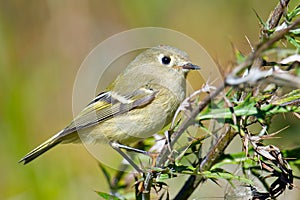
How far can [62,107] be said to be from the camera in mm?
3812

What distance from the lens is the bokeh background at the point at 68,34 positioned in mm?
3177

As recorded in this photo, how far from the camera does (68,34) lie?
13.0 ft

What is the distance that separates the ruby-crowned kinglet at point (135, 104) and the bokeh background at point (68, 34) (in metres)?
0.63

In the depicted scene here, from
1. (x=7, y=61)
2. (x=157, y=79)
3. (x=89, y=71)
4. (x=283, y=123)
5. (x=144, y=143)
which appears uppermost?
(x=7, y=61)

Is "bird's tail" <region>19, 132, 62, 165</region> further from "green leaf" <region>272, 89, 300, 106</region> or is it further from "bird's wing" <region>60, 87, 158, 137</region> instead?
"green leaf" <region>272, 89, 300, 106</region>

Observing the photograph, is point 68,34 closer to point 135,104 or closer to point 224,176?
point 135,104

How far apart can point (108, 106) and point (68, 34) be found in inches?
70.6

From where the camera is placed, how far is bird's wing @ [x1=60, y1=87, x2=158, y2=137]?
2158 millimetres

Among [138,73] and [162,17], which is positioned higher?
[162,17]

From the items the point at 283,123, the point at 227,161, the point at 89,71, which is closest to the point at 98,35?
the point at 89,71

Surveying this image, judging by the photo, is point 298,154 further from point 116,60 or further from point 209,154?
point 116,60

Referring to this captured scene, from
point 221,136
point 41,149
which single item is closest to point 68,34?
point 41,149

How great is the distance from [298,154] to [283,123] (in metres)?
1.11

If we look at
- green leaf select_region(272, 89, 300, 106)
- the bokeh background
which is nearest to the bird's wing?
the bokeh background
